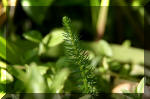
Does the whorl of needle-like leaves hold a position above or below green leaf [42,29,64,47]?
below

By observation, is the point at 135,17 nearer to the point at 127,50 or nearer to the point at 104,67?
the point at 127,50

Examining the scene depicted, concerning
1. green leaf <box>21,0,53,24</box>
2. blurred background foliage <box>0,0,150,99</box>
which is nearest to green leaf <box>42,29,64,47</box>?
blurred background foliage <box>0,0,150,99</box>

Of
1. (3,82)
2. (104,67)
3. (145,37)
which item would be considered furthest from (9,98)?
(145,37)

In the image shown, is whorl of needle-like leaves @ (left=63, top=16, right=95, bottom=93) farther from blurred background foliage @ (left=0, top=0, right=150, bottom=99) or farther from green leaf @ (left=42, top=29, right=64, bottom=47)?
green leaf @ (left=42, top=29, right=64, bottom=47)

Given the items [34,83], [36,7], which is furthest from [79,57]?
[36,7]

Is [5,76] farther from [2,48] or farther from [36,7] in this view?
[36,7]

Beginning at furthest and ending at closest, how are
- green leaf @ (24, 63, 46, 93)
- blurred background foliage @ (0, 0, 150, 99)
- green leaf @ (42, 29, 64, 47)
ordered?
green leaf @ (42, 29, 64, 47) < blurred background foliage @ (0, 0, 150, 99) < green leaf @ (24, 63, 46, 93)

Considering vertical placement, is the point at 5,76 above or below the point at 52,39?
below
